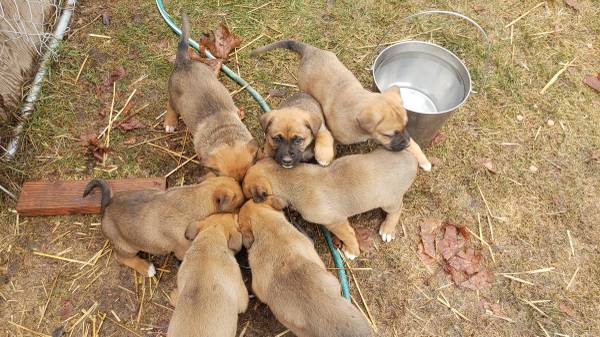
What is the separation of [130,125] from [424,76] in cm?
378

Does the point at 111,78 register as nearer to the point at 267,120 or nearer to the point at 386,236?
the point at 267,120

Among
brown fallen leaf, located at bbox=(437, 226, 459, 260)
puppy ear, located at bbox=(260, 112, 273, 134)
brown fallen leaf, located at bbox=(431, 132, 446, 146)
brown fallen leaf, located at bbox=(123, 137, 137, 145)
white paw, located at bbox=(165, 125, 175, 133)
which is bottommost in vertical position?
brown fallen leaf, located at bbox=(437, 226, 459, 260)

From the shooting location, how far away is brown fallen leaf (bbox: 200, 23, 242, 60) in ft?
20.4

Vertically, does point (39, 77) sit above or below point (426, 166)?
above

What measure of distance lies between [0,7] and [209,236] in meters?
3.81

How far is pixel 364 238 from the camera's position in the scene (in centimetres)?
495

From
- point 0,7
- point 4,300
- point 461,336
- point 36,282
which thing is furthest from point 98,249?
point 461,336

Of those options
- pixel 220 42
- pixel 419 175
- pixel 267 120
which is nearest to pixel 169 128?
pixel 220 42

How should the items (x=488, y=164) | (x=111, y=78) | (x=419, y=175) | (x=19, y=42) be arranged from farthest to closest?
(x=111, y=78), (x=19, y=42), (x=488, y=164), (x=419, y=175)

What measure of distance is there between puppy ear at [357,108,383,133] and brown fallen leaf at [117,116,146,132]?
2.86 m

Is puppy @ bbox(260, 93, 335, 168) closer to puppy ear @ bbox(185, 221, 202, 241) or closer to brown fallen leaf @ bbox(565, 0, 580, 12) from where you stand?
puppy ear @ bbox(185, 221, 202, 241)

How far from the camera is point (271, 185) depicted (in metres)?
4.38

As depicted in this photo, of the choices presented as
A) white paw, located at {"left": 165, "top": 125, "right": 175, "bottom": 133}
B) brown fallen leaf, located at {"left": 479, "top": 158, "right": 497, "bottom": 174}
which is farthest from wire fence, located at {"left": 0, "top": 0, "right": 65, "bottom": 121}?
brown fallen leaf, located at {"left": 479, "top": 158, "right": 497, "bottom": 174}

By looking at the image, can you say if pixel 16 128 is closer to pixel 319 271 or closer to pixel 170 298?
pixel 170 298
